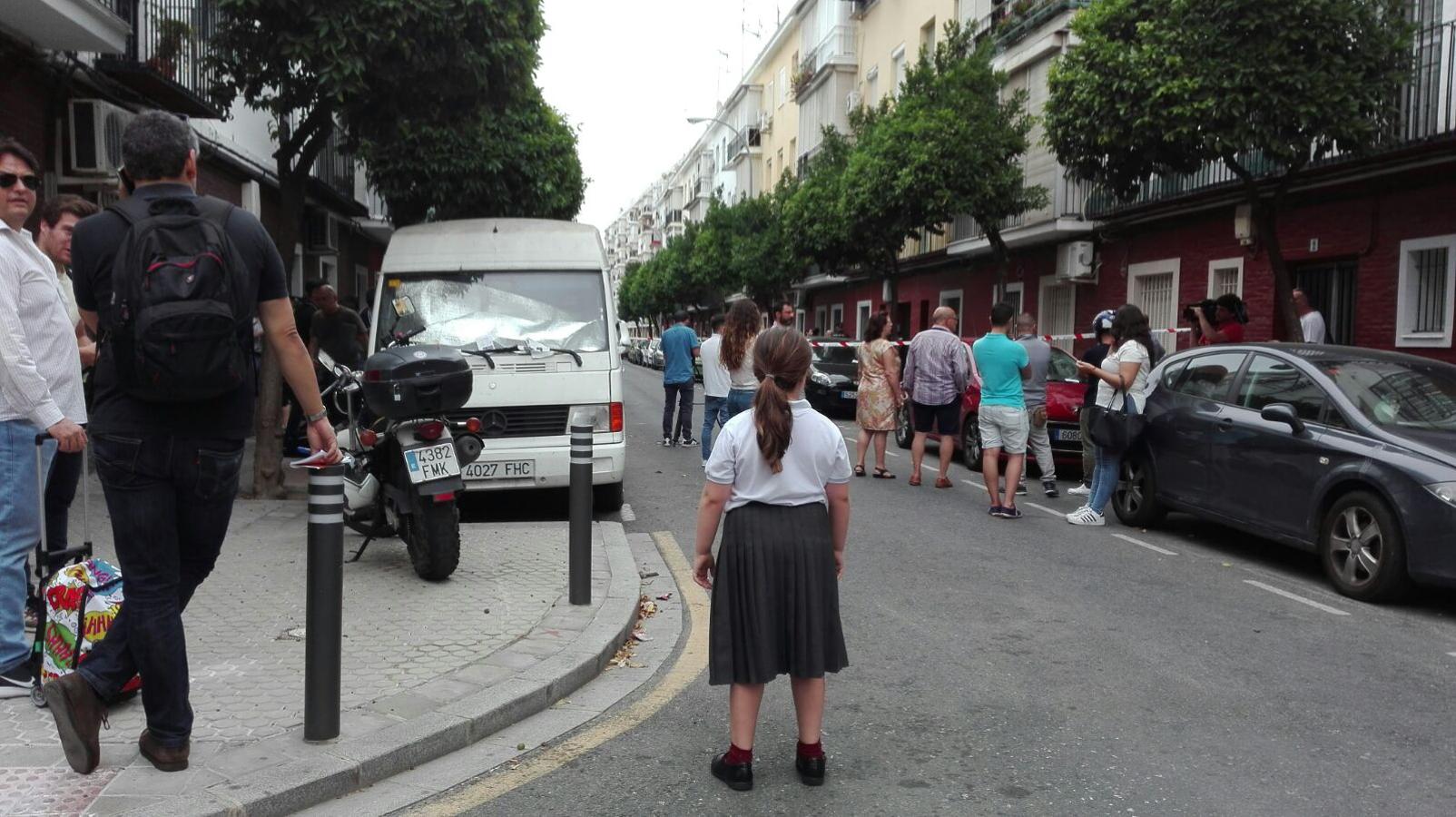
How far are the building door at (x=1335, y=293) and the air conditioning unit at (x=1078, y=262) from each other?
6.10 metres

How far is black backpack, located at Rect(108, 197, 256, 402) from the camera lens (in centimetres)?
350

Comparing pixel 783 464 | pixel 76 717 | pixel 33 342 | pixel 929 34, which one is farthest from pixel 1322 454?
pixel 929 34

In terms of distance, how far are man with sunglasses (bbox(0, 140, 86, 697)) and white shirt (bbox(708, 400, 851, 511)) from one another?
2.45 metres

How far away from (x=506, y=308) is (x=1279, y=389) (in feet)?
19.7

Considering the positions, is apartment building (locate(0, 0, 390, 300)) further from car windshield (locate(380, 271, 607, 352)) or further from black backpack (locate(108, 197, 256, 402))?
black backpack (locate(108, 197, 256, 402))

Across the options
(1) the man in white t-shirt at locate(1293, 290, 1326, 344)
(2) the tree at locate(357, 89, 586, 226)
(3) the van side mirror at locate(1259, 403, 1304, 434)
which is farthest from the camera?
(2) the tree at locate(357, 89, 586, 226)

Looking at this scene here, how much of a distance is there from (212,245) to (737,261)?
4140 centimetres

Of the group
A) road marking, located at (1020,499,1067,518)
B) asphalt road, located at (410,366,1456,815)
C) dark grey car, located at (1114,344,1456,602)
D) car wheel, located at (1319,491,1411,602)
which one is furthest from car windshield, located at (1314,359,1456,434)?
road marking, located at (1020,499,1067,518)

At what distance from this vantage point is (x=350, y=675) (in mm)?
4996

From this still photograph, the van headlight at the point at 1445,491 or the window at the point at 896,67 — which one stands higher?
the window at the point at 896,67

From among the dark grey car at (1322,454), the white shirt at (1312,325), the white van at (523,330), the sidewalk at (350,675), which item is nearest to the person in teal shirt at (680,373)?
the white van at (523,330)

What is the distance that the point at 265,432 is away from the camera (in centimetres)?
988

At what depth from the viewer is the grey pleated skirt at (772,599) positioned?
13.0 ft

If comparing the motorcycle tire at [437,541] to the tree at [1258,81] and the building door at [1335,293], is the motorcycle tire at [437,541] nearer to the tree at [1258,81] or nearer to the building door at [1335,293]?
the tree at [1258,81]
